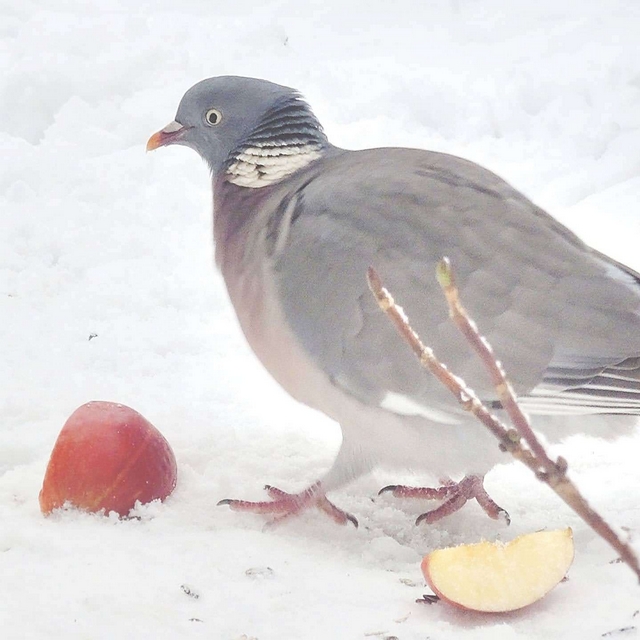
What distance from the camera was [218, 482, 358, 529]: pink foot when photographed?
222cm

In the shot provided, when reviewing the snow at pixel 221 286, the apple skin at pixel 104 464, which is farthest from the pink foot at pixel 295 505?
the apple skin at pixel 104 464

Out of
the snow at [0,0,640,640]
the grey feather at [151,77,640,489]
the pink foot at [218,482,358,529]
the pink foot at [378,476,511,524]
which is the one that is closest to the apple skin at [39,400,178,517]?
the snow at [0,0,640,640]

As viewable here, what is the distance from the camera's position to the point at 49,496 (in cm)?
210

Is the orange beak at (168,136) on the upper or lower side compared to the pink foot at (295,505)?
upper

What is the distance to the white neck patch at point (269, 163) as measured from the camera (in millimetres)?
2484

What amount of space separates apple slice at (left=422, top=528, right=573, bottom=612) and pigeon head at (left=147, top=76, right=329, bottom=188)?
109cm

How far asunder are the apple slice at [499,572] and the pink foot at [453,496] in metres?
0.55

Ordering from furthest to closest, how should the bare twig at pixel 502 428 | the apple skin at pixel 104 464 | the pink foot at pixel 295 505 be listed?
the pink foot at pixel 295 505, the apple skin at pixel 104 464, the bare twig at pixel 502 428

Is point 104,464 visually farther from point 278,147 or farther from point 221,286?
point 221,286

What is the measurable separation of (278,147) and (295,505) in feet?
2.81

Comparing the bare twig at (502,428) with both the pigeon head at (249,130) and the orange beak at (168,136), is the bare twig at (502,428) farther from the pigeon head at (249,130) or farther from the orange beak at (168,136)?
the orange beak at (168,136)

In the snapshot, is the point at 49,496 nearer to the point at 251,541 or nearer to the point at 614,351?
the point at 251,541

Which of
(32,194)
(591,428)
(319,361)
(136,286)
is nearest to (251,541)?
(319,361)

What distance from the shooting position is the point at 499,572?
1689 mm
